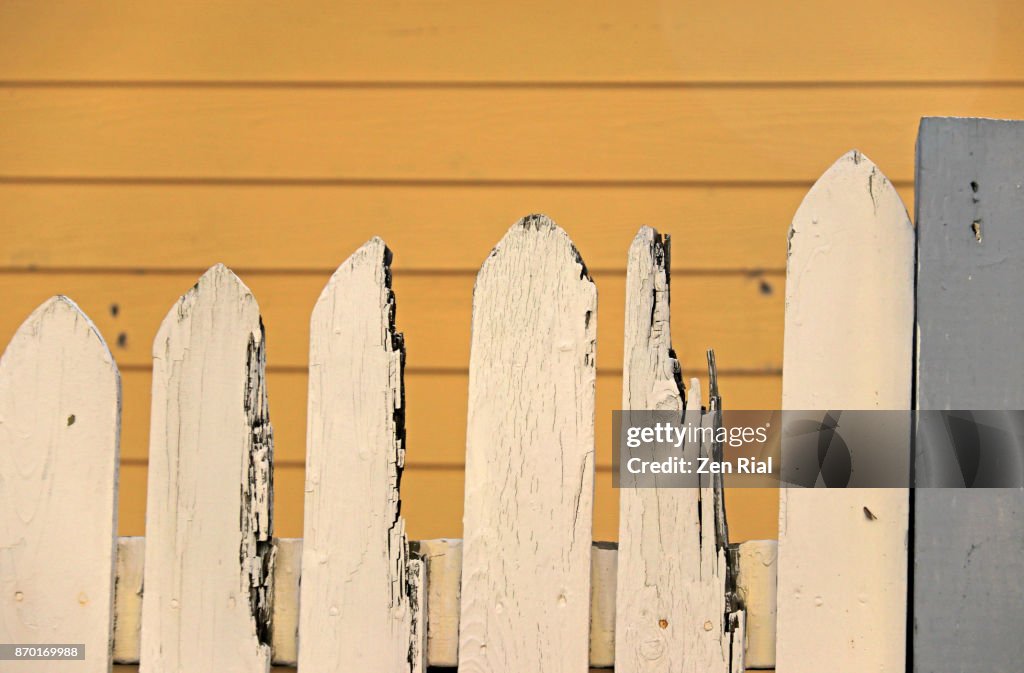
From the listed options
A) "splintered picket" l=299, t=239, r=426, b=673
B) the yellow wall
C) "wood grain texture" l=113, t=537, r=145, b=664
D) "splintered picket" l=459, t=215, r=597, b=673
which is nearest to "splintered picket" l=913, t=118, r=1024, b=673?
"splintered picket" l=459, t=215, r=597, b=673

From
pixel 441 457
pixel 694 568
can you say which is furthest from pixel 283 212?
pixel 694 568

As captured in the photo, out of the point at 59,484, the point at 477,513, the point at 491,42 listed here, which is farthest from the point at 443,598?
the point at 491,42

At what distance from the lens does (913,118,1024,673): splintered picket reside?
119 cm

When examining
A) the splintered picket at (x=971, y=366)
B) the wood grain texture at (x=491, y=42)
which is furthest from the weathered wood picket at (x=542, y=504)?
the wood grain texture at (x=491, y=42)

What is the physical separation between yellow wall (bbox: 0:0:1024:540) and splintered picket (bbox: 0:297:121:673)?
878mm

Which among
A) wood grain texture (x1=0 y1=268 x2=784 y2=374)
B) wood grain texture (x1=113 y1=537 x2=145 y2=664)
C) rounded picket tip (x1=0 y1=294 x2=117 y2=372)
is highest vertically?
wood grain texture (x1=0 y1=268 x2=784 y2=374)

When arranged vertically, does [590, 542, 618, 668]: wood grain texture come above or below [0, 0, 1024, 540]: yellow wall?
below

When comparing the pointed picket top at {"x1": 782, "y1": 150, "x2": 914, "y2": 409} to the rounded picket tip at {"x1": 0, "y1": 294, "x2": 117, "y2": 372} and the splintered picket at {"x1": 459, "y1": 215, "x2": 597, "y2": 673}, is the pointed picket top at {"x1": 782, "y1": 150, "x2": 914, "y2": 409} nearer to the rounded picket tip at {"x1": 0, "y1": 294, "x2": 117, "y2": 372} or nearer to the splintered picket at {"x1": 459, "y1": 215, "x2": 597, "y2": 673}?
the splintered picket at {"x1": 459, "y1": 215, "x2": 597, "y2": 673}

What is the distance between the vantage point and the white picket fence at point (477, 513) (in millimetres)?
1206

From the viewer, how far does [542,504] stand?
1215 millimetres

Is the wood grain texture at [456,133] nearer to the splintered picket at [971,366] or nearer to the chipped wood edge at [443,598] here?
the splintered picket at [971,366]

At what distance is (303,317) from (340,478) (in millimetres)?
1013

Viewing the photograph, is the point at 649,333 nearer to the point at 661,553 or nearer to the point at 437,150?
the point at 661,553

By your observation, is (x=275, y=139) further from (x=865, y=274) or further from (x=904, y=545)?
(x=904, y=545)
